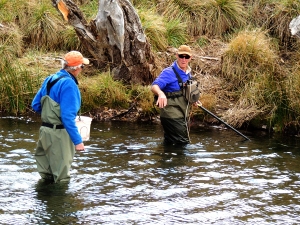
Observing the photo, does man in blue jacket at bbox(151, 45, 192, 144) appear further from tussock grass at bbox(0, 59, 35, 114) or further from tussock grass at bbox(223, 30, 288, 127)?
tussock grass at bbox(0, 59, 35, 114)

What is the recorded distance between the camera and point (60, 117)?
681 cm

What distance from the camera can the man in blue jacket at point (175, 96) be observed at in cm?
928

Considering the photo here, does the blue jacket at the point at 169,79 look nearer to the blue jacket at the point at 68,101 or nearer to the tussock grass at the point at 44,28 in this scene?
the blue jacket at the point at 68,101

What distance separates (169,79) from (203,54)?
556 cm

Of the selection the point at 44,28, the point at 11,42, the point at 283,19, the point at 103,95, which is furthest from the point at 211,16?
the point at 11,42

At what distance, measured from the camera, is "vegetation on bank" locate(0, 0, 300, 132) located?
37.3 ft

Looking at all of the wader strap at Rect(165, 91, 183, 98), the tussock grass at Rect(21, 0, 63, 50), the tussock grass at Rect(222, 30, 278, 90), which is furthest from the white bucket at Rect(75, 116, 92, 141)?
the tussock grass at Rect(21, 0, 63, 50)

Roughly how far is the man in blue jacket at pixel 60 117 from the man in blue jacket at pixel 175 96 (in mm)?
2544

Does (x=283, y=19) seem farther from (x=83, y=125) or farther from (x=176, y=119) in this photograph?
(x=83, y=125)

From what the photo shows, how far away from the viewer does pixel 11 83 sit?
12031 mm

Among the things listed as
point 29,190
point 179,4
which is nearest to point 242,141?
point 29,190

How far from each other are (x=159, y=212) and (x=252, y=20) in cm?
1052

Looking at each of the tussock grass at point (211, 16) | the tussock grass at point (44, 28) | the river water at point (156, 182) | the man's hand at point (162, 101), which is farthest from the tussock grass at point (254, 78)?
the tussock grass at point (44, 28)

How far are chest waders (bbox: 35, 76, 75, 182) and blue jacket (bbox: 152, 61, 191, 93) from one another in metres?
2.66
